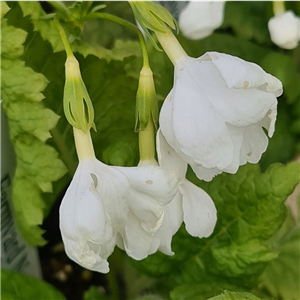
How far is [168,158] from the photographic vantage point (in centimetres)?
38

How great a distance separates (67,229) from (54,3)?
20cm

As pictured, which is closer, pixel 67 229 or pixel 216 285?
pixel 67 229

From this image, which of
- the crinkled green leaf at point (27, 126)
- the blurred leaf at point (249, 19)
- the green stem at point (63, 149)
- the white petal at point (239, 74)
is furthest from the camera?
the blurred leaf at point (249, 19)

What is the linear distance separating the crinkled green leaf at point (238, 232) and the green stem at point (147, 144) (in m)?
0.13

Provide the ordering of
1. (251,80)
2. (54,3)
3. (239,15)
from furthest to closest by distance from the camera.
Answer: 1. (239,15)
2. (54,3)
3. (251,80)

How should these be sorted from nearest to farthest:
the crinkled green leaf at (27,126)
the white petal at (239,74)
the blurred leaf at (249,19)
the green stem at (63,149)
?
1. the white petal at (239,74)
2. the crinkled green leaf at (27,126)
3. the green stem at (63,149)
4. the blurred leaf at (249,19)

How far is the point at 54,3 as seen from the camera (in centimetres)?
45

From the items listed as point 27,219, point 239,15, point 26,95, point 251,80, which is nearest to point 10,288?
point 27,219

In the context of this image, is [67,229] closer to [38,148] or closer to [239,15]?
[38,148]

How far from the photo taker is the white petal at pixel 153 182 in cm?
37

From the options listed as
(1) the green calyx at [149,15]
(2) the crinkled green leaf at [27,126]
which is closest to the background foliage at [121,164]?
(2) the crinkled green leaf at [27,126]

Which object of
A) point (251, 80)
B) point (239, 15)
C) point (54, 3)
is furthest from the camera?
point (239, 15)

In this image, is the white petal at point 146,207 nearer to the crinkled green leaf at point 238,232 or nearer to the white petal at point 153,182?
the white petal at point 153,182

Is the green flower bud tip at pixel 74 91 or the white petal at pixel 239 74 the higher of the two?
the white petal at pixel 239 74
